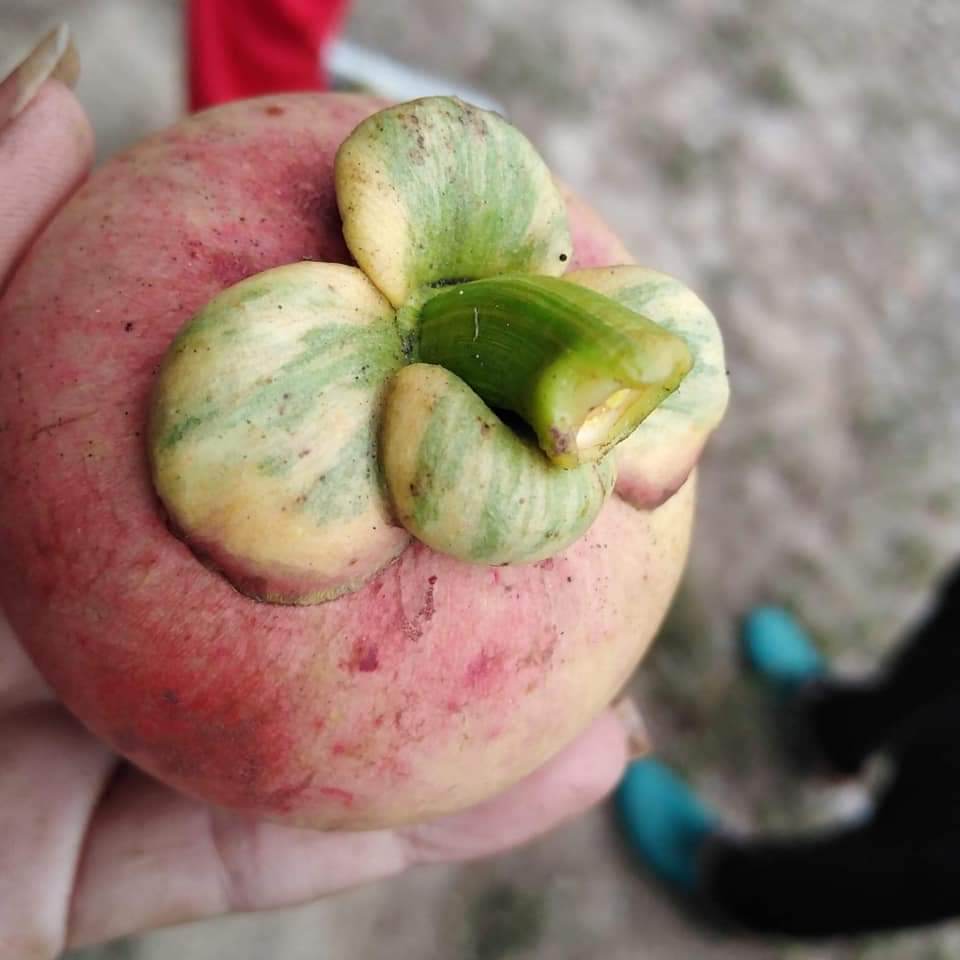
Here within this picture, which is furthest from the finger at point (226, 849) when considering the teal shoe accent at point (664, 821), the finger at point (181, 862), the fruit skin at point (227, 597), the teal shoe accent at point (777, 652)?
the teal shoe accent at point (777, 652)

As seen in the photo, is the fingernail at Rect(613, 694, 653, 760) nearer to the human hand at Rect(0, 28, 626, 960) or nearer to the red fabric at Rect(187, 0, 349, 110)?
the human hand at Rect(0, 28, 626, 960)

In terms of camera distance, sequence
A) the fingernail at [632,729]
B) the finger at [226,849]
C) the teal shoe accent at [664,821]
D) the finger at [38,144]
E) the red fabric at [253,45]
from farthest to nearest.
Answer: the teal shoe accent at [664,821]
the red fabric at [253,45]
the fingernail at [632,729]
the finger at [226,849]
the finger at [38,144]

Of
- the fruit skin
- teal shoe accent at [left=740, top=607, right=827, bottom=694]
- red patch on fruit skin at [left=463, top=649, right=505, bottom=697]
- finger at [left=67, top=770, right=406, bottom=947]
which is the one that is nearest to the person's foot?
teal shoe accent at [left=740, top=607, right=827, bottom=694]

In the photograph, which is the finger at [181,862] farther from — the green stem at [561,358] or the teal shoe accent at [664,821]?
the teal shoe accent at [664,821]

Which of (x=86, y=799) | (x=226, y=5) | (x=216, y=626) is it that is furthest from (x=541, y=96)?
(x=216, y=626)

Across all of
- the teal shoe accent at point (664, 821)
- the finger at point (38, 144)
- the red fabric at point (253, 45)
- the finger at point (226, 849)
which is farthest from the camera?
the teal shoe accent at point (664, 821)

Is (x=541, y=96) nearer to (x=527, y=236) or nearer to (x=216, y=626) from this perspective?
(x=527, y=236)
